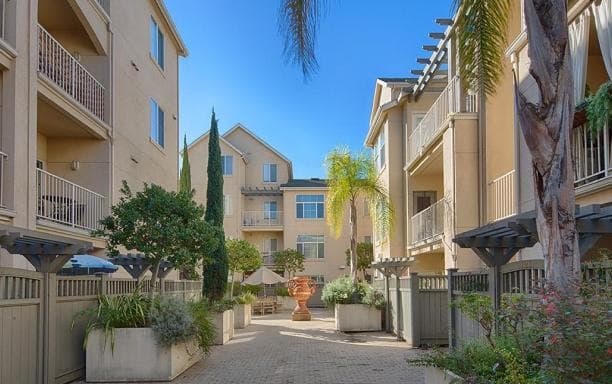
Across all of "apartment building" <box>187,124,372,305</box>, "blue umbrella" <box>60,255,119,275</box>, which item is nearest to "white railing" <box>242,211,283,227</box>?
"apartment building" <box>187,124,372,305</box>

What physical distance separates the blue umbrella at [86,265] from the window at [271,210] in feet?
105

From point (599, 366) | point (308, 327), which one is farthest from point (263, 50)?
point (308, 327)

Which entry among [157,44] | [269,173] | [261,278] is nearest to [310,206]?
[269,173]

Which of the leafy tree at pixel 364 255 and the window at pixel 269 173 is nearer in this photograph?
the leafy tree at pixel 364 255

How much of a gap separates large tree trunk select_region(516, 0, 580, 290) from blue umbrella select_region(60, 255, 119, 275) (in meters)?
10.9

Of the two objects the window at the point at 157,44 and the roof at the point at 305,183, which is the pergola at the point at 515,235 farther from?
the roof at the point at 305,183

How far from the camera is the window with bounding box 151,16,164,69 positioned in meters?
23.6

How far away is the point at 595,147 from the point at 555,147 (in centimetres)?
558

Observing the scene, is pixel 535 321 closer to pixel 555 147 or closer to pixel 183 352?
pixel 555 147

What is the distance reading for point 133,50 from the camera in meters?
21.1

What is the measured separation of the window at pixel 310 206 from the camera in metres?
48.4

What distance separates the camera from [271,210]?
162 feet

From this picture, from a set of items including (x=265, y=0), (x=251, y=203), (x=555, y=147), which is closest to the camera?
(x=555, y=147)

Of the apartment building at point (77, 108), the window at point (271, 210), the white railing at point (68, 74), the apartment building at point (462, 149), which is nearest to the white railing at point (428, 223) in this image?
the apartment building at point (462, 149)
